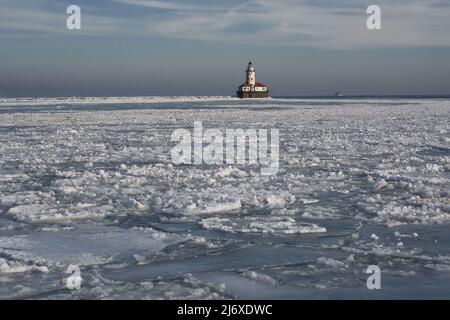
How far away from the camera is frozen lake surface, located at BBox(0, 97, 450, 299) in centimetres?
400

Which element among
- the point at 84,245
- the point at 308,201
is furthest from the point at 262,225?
the point at 84,245

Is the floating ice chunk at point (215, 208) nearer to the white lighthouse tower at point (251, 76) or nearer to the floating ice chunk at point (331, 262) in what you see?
the floating ice chunk at point (331, 262)

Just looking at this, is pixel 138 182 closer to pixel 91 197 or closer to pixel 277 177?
pixel 91 197

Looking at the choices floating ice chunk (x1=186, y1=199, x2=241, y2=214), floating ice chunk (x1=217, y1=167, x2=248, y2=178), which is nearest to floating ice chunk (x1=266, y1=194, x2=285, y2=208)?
floating ice chunk (x1=186, y1=199, x2=241, y2=214)

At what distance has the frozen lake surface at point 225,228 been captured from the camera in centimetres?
400

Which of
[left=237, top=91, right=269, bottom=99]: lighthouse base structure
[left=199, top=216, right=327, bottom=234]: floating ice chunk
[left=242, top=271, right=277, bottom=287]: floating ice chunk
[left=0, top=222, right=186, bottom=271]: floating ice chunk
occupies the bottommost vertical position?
[left=242, top=271, right=277, bottom=287]: floating ice chunk

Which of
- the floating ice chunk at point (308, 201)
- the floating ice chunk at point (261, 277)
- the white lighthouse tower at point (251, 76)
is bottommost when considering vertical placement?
the floating ice chunk at point (261, 277)

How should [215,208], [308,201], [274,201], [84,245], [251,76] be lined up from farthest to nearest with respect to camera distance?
[251,76] < [308,201] < [274,201] < [215,208] < [84,245]

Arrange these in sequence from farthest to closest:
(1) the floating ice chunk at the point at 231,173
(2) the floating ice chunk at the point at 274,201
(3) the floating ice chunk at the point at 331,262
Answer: (1) the floating ice chunk at the point at 231,173
(2) the floating ice chunk at the point at 274,201
(3) the floating ice chunk at the point at 331,262

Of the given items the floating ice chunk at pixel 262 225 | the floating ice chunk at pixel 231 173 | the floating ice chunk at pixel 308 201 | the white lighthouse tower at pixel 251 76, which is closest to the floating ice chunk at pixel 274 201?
the floating ice chunk at pixel 308 201

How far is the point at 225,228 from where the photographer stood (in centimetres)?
562

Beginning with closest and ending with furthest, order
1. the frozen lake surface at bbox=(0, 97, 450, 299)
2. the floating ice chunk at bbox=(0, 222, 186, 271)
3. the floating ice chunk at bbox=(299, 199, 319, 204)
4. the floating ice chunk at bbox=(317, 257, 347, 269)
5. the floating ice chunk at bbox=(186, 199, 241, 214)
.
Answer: the frozen lake surface at bbox=(0, 97, 450, 299) < the floating ice chunk at bbox=(317, 257, 347, 269) < the floating ice chunk at bbox=(0, 222, 186, 271) < the floating ice chunk at bbox=(186, 199, 241, 214) < the floating ice chunk at bbox=(299, 199, 319, 204)

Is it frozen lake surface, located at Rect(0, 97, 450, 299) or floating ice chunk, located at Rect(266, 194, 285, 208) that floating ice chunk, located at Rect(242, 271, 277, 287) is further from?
floating ice chunk, located at Rect(266, 194, 285, 208)

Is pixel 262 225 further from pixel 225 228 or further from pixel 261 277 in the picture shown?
pixel 261 277
